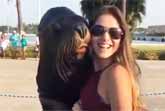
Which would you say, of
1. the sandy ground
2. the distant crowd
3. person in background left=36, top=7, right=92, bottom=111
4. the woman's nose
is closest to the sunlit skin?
person in background left=36, top=7, right=92, bottom=111

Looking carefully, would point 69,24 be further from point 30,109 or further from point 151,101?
point 151,101

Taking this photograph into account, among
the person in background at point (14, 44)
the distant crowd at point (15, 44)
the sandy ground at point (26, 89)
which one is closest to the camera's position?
the sandy ground at point (26, 89)

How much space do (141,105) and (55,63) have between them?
47cm

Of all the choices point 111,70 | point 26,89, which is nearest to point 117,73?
point 111,70

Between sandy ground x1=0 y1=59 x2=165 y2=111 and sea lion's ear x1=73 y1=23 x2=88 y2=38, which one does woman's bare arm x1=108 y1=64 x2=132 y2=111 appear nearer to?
sea lion's ear x1=73 y1=23 x2=88 y2=38

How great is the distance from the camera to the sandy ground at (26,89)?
10.8m

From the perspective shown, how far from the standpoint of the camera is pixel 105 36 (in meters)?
2.09

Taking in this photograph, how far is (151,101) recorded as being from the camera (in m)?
11.5

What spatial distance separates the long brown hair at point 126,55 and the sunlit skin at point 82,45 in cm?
21

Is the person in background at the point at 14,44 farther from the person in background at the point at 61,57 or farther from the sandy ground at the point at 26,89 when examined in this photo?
the person in background at the point at 61,57

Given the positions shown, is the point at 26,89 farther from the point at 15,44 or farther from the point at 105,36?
the point at 15,44

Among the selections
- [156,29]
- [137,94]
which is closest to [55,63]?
[137,94]

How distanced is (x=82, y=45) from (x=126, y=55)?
1.04 ft

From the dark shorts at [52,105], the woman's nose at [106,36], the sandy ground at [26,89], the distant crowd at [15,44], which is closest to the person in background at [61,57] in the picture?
the dark shorts at [52,105]
